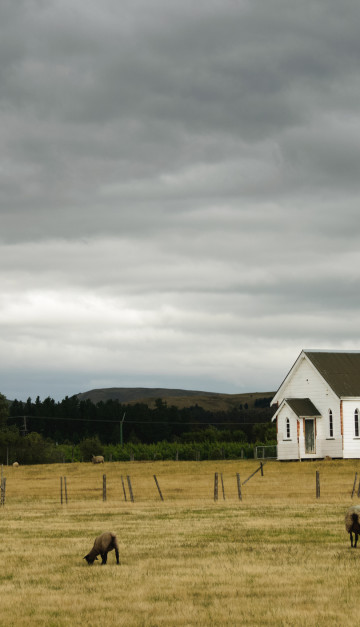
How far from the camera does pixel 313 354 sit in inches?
2830

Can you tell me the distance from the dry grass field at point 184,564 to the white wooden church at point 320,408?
20.1 m

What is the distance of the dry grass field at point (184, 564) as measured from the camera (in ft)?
51.7

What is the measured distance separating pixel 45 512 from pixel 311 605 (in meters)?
25.8

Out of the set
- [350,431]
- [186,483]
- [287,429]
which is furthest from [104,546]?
[287,429]

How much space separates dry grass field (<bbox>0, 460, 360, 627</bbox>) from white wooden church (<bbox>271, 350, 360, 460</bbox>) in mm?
20099

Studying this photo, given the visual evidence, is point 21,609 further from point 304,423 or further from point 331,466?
point 304,423

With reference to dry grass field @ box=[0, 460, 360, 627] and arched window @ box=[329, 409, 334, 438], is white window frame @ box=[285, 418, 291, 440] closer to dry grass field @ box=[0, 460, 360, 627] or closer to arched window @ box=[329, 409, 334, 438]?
arched window @ box=[329, 409, 334, 438]

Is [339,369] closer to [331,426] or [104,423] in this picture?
[331,426]

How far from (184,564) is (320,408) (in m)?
49.6

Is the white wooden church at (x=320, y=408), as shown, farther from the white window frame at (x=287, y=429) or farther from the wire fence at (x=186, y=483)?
the wire fence at (x=186, y=483)

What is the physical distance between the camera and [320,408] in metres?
69.6

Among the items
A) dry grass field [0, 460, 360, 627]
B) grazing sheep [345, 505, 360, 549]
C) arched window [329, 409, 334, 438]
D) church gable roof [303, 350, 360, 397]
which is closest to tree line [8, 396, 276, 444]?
church gable roof [303, 350, 360, 397]

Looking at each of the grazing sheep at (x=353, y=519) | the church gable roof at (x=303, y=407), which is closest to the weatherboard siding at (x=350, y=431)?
the church gable roof at (x=303, y=407)

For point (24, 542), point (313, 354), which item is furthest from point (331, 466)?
point (24, 542)
